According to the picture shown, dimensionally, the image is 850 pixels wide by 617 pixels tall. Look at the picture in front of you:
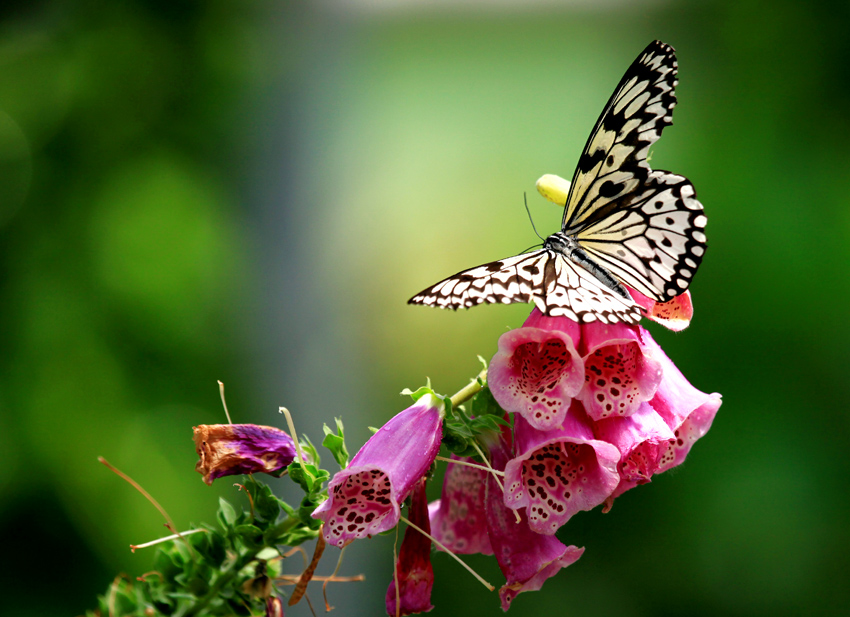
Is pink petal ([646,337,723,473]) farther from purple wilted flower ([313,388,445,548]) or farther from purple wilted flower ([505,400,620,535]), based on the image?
purple wilted flower ([313,388,445,548])

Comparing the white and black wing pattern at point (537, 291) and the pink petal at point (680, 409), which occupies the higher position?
the white and black wing pattern at point (537, 291)

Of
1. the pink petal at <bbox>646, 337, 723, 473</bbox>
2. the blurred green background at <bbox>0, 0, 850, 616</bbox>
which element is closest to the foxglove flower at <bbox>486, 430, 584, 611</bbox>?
the pink petal at <bbox>646, 337, 723, 473</bbox>

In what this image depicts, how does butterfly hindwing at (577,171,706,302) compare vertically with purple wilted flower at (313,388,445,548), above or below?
above

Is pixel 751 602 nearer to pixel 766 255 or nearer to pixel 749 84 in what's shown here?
pixel 766 255

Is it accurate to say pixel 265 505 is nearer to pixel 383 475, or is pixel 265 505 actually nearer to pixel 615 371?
pixel 383 475

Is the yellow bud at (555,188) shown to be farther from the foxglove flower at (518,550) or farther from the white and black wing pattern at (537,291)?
the foxglove flower at (518,550)

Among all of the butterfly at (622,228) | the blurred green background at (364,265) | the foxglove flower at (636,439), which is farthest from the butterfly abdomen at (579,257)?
the blurred green background at (364,265)

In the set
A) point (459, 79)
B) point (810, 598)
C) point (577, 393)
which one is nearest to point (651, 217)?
point (577, 393)
